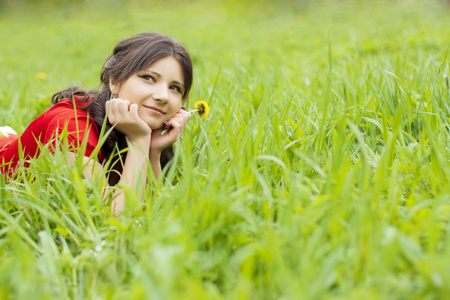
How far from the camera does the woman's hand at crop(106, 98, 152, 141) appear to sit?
1891mm

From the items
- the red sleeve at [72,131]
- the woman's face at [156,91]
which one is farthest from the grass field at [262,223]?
the red sleeve at [72,131]

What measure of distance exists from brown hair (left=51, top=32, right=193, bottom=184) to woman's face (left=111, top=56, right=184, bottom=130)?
3cm

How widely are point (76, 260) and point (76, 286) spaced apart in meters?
0.07

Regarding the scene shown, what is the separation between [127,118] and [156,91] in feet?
0.65

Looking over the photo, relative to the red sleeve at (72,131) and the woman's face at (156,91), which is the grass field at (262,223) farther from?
the red sleeve at (72,131)

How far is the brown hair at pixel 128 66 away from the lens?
205cm

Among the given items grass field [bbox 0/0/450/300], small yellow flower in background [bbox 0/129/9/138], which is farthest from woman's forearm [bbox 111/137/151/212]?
small yellow flower in background [bbox 0/129/9/138]

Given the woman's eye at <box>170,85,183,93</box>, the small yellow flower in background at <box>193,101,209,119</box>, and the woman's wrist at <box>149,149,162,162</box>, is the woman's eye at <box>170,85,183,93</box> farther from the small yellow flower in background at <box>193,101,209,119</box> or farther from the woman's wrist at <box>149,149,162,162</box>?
the woman's wrist at <box>149,149,162,162</box>

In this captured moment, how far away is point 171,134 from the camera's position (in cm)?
202

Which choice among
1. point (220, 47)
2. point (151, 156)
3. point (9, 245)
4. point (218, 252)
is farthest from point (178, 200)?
point (220, 47)

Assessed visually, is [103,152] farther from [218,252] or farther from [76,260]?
[218,252]

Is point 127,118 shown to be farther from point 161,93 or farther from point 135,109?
point 161,93

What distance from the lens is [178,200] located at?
1388 millimetres

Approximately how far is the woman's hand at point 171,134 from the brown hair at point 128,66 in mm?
162
